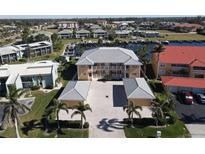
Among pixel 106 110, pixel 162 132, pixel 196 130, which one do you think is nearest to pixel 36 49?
pixel 106 110

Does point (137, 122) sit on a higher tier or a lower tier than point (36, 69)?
lower

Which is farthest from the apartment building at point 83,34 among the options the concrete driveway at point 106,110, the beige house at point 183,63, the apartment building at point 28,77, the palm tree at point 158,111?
the palm tree at point 158,111

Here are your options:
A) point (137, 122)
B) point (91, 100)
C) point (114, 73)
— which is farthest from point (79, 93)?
point (114, 73)

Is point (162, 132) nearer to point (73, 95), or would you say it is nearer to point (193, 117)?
point (193, 117)

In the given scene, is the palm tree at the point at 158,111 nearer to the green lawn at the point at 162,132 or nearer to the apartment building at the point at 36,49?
the green lawn at the point at 162,132

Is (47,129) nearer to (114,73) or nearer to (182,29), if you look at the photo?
(114,73)

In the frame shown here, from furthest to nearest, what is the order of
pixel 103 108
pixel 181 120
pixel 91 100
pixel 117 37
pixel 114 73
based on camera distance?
pixel 117 37 < pixel 114 73 < pixel 91 100 < pixel 103 108 < pixel 181 120

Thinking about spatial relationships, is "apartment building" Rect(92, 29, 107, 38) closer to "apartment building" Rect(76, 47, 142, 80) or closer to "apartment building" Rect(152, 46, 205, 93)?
"apartment building" Rect(152, 46, 205, 93)
